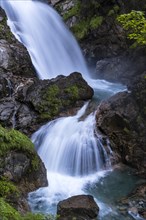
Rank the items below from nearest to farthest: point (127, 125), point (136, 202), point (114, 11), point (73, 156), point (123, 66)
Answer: point (136, 202), point (73, 156), point (127, 125), point (123, 66), point (114, 11)

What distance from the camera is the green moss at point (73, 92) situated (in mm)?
12391

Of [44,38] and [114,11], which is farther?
[114,11]

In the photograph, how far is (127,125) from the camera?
1053 cm

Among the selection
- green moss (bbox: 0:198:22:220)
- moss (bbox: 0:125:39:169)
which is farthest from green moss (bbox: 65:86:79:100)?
green moss (bbox: 0:198:22:220)

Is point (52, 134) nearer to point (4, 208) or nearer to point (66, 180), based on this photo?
point (66, 180)

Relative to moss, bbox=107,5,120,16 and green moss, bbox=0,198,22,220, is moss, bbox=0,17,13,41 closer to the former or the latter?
moss, bbox=107,5,120,16

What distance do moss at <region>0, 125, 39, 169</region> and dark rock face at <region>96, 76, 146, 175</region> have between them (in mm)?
2739

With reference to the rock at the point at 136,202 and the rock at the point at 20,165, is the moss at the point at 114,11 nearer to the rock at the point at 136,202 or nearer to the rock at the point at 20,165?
the rock at the point at 20,165

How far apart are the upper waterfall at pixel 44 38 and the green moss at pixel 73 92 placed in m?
2.56

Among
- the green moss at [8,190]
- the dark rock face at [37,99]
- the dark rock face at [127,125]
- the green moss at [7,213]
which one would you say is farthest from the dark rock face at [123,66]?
the green moss at [7,213]

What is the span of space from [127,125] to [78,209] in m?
3.84

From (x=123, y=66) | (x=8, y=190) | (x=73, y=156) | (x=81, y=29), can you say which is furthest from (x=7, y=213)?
(x=81, y=29)

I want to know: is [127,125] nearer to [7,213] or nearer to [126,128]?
[126,128]

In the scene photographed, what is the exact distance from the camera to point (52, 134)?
35.8 ft
